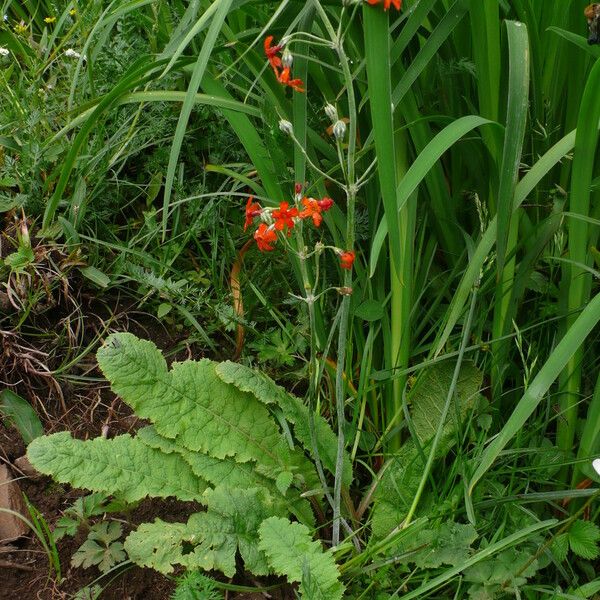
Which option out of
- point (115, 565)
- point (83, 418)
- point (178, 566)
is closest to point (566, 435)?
point (178, 566)

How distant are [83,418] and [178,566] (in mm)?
481

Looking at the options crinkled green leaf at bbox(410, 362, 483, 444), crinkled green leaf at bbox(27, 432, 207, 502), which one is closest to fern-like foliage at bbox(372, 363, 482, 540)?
crinkled green leaf at bbox(410, 362, 483, 444)

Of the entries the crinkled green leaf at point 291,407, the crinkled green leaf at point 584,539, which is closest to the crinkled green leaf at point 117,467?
the crinkled green leaf at point 291,407

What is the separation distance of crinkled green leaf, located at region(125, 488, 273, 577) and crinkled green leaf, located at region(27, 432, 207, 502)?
0.29 ft

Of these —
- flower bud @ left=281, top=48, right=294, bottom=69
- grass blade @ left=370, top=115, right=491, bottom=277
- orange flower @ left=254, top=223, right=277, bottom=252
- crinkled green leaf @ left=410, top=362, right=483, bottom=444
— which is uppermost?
flower bud @ left=281, top=48, right=294, bottom=69

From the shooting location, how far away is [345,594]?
1.65 m

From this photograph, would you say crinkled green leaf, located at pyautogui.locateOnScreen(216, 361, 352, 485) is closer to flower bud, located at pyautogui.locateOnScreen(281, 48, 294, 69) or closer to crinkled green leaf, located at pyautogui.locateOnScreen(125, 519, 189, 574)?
crinkled green leaf, located at pyautogui.locateOnScreen(125, 519, 189, 574)

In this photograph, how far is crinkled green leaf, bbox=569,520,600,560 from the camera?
1.59m

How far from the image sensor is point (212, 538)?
1613 millimetres

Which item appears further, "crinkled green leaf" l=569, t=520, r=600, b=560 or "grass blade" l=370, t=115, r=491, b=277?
"crinkled green leaf" l=569, t=520, r=600, b=560

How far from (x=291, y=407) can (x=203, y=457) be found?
228 millimetres

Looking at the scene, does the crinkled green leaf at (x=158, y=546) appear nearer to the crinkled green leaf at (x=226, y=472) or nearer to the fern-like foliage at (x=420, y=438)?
the crinkled green leaf at (x=226, y=472)

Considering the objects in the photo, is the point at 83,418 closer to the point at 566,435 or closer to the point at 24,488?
the point at 24,488

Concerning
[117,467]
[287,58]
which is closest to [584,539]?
[117,467]
